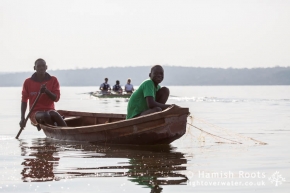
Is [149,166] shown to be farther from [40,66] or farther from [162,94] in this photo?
[40,66]

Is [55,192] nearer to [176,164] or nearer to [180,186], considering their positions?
[180,186]

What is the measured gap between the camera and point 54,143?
40.1 feet

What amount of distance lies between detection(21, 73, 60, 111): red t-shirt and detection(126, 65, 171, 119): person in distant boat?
1.96 metres

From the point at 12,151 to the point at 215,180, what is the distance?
4.76 metres

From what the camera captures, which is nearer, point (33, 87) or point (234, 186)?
point (234, 186)

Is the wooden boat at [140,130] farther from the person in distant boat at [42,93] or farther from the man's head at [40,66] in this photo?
the man's head at [40,66]

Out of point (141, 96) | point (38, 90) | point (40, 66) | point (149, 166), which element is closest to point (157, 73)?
point (141, 96)

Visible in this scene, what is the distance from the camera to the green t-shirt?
10.8 m

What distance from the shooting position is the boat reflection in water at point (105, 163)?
7.64 metres

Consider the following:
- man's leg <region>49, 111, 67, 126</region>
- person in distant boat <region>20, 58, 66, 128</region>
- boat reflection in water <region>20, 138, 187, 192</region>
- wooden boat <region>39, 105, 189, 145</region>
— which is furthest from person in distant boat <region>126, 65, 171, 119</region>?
man's leg <region>49, 111, 67, 126</region>

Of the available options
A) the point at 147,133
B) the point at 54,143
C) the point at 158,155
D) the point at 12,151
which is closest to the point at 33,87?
the point at 54,143

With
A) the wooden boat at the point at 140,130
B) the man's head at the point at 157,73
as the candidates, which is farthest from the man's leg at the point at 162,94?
the wooden boat at the point at 140,130

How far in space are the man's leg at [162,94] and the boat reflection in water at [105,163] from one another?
2.92 feet

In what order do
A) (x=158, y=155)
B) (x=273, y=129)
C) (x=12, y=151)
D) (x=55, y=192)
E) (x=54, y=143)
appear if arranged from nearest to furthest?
(x=55, y=192) → (x=158, y=155) → (x=12, y=151) → (x=54, y=143) → (x=273, y=129)
